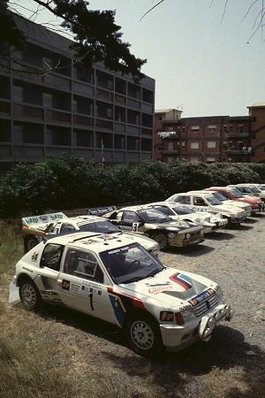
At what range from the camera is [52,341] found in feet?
22.3

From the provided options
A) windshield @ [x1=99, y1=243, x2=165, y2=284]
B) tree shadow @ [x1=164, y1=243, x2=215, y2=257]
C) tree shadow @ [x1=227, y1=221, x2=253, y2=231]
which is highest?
windshield @ [x1=99, y1=243, x2=165, y2=284]

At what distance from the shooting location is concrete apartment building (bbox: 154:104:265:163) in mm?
70875

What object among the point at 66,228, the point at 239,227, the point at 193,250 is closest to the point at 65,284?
the point at 66,228

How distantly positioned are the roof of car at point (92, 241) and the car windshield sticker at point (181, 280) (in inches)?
47.0

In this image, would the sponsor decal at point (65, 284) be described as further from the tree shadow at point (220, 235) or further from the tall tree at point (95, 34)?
the tree shadow at point (220, 235)

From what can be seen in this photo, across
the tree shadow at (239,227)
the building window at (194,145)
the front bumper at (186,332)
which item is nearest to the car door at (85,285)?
the front bumper at (186,332)

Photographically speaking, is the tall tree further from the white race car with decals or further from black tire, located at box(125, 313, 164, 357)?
the white race car with decals

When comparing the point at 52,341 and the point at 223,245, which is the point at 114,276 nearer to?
the point at 52,341

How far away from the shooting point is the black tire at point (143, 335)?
6141mm

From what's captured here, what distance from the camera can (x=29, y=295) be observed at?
327 inches

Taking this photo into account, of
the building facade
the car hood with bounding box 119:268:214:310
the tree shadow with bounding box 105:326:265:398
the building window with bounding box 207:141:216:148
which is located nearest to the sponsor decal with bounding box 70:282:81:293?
the car hood with bounding box 119:268:214:310

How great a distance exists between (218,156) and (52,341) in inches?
2738

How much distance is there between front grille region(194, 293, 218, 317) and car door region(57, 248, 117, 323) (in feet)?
4.56

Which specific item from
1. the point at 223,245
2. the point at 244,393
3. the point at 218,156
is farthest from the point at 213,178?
the point at 218,156
